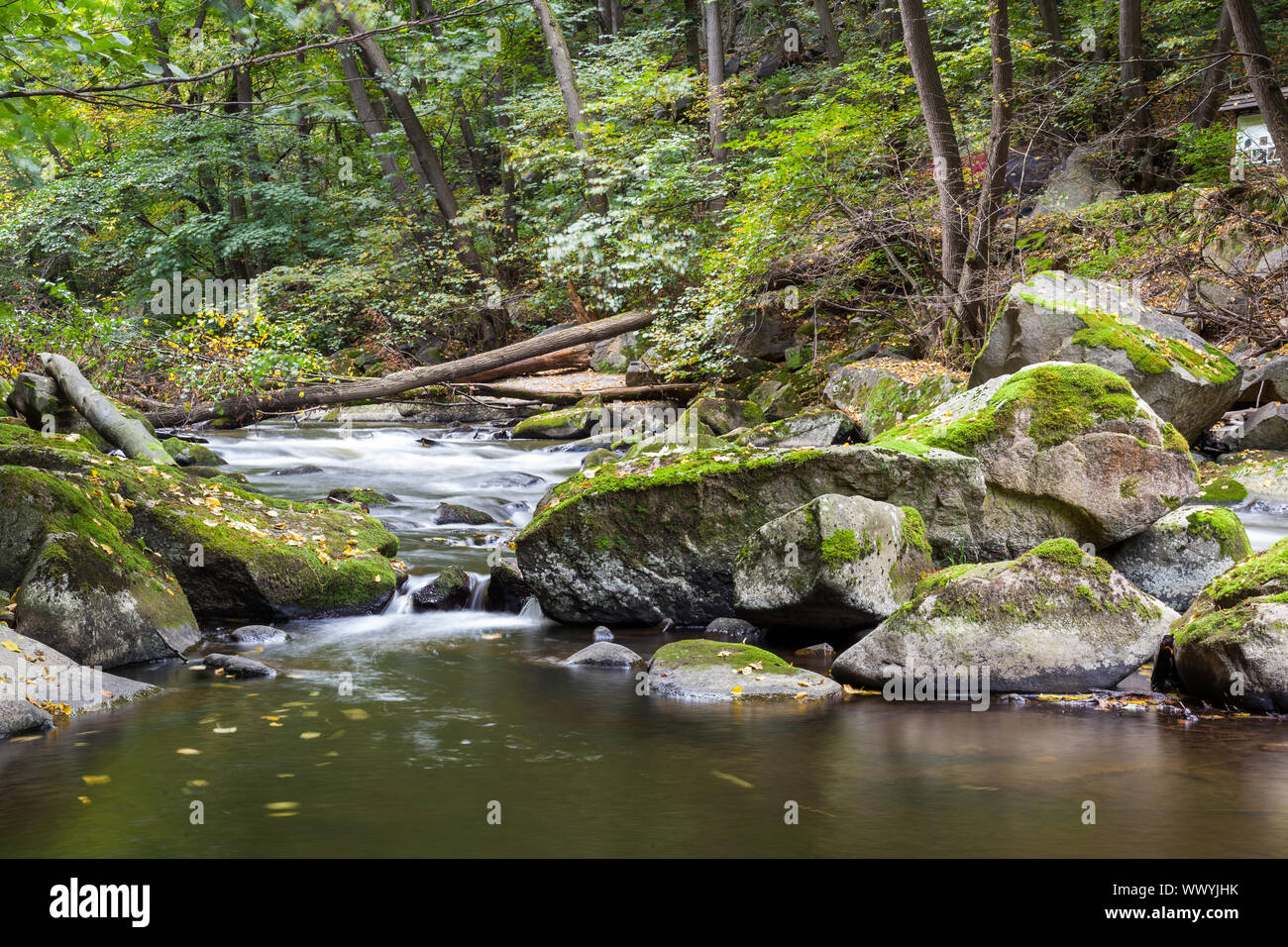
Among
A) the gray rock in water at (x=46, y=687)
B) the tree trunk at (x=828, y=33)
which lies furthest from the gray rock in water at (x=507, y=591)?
the tree trunk at (x=828, y=33)

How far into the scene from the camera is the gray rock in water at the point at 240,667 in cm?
669

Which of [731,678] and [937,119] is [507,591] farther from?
[937,119]

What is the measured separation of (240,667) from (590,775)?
10.0 ft

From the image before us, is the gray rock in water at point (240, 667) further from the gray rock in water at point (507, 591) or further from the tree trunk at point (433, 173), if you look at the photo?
the tree trunk at point (433, 173)

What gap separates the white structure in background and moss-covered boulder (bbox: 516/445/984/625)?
987cm

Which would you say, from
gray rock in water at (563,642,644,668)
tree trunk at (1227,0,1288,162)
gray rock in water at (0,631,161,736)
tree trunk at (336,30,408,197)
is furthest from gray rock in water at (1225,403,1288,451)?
tree trunk at (336,30,408,197)

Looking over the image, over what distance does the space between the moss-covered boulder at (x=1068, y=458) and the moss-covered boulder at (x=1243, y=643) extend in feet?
6.12

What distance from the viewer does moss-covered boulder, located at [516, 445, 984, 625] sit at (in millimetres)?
7953

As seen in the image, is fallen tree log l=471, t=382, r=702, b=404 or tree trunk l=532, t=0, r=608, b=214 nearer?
fallen tree log l=471, t=382, r=702, b=404

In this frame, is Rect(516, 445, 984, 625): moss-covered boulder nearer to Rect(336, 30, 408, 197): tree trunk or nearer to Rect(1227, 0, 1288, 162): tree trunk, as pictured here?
Rect(1227, 0, 1288, 162): tree trunk

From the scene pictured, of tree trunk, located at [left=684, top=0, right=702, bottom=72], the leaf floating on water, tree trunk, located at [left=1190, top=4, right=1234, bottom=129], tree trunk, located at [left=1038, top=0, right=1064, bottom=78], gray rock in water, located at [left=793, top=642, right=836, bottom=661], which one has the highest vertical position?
tree trunk, located at [left=684, top=0, right=702, bottom=72]

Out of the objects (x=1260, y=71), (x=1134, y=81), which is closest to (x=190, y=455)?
(x=1260, y=71)
